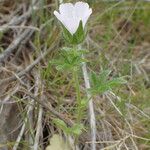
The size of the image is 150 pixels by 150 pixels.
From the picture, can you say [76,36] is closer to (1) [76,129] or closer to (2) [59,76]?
(1) [76,129]

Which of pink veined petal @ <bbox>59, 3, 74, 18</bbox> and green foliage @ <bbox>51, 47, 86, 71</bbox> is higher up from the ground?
pink veined petal @ <bbox>59, 3, 74, 18</bbox>

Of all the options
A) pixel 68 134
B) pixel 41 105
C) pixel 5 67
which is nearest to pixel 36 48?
pixel 5 67

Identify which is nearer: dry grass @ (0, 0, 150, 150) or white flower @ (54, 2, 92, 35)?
white flower @ (54, 2, 92, 35)

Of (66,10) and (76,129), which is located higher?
(66,10)

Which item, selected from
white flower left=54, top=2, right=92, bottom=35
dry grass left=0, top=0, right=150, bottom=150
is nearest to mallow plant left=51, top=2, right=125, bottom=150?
white flower left=54, top=2, right=92, bottom=35

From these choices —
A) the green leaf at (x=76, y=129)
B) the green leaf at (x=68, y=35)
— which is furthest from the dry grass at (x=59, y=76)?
the green leaf at (x=68, y=35)

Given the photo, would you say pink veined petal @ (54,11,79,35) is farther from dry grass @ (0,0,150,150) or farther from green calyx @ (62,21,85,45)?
dry grass @ (0,0,150,150)

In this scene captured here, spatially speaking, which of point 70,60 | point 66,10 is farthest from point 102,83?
point 66,10

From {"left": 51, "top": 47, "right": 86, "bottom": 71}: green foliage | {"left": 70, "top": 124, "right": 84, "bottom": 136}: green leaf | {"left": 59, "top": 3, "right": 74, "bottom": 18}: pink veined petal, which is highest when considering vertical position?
{"left": 59, "top": 3, "right": 74, "bottom": 18}: pink veined petal

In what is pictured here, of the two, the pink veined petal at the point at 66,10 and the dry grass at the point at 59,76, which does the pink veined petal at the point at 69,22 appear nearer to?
the pink veined petal at the point at 66,10
